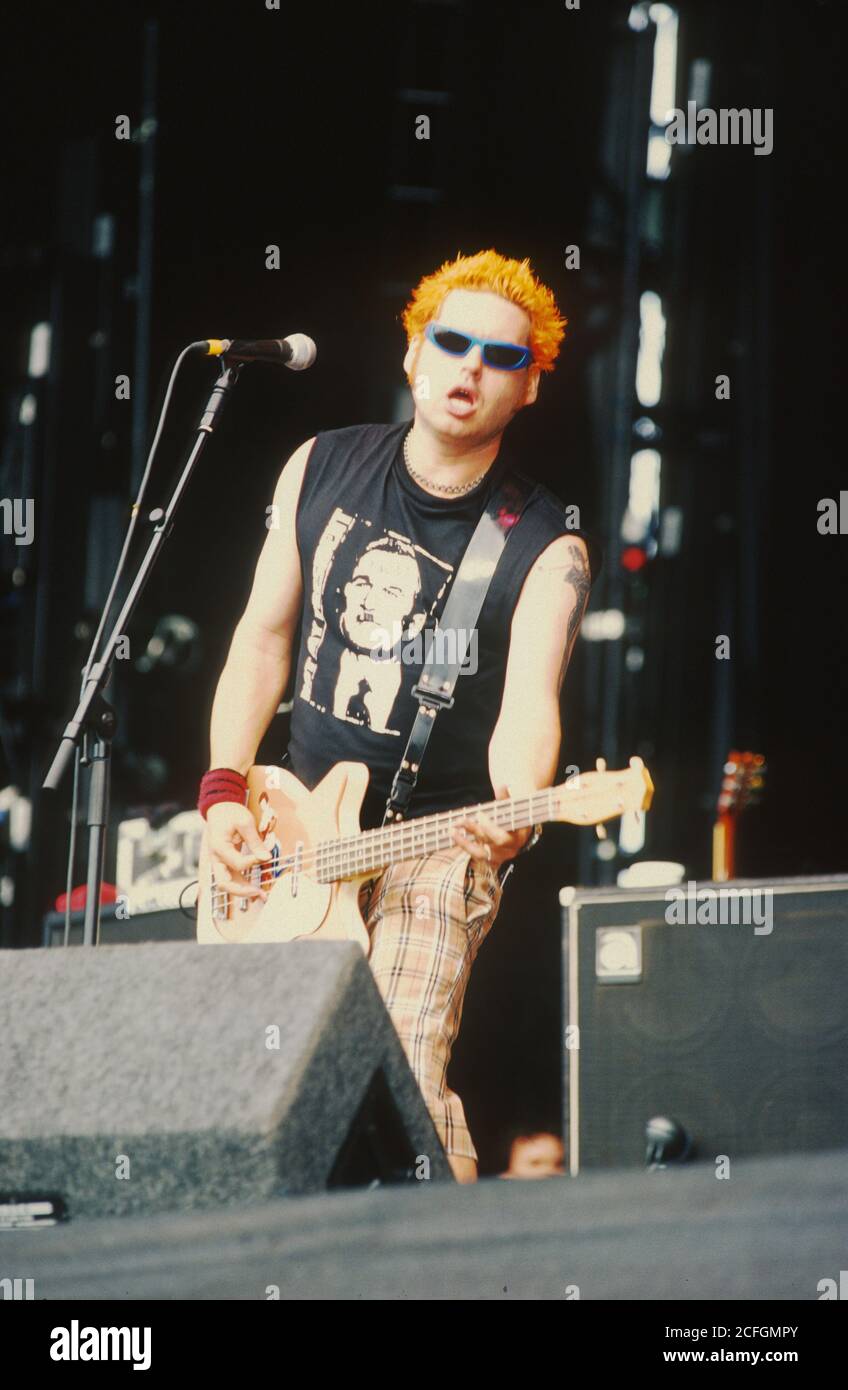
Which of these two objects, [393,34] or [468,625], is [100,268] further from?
[468,625]

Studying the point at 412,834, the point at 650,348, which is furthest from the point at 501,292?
the point at 412,834

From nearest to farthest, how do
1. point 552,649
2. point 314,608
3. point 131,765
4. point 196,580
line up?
1. point 552,649
2. point 314,608
3. point 196,580
4. point 131,765

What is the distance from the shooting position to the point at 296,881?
3.00 meters

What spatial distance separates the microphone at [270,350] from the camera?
3.16m

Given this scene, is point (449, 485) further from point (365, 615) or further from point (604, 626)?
point (604, 626)

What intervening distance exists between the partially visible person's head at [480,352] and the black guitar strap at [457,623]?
0.22 meters

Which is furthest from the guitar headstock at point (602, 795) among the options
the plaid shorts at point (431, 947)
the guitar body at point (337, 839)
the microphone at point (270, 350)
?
the microphone at point (270, 350)

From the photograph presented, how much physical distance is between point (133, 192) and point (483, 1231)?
146 inches

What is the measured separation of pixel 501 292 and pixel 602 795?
1.22m

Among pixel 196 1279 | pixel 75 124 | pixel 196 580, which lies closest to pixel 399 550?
pixel 196 580

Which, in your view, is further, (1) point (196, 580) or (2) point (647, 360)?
(2) point (647, 360)

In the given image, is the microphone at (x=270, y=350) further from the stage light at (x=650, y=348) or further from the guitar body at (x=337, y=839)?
the stage light at (x=650, y=348)

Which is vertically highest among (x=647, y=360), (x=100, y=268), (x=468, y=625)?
(x=100, y=268)

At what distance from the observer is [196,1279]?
3.61 ft
